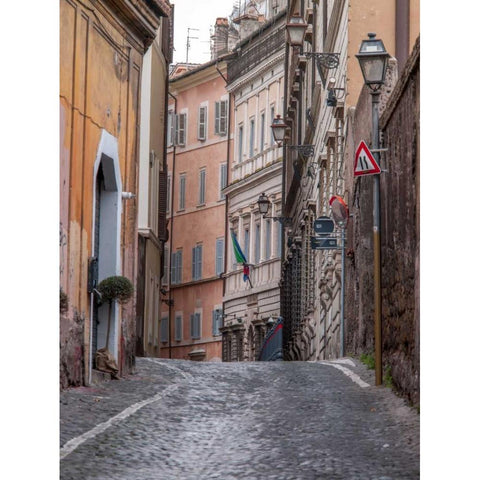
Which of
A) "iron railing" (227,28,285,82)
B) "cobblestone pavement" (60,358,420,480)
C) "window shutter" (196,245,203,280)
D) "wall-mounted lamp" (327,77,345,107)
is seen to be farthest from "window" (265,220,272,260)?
"cobblestone pavement" (60,358,420,480)

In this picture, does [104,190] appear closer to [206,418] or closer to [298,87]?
[206,418]

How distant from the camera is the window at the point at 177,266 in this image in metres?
52.9

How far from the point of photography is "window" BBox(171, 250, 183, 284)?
174ft

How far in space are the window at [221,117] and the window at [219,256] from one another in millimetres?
3857

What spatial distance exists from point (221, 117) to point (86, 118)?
36.8 m

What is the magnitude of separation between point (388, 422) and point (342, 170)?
13663 millimetres

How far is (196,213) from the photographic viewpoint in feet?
176

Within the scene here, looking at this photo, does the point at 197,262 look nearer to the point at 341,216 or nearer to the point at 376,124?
the point at 341,216

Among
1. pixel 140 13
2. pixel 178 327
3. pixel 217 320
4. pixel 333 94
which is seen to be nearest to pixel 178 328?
pixel 178 327

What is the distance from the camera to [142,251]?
36125mm

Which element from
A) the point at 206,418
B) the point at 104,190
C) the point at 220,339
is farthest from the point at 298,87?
the point at 206,418

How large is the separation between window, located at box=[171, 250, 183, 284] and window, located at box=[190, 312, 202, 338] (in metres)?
2.15

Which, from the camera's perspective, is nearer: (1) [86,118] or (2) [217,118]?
(1) [86,118]

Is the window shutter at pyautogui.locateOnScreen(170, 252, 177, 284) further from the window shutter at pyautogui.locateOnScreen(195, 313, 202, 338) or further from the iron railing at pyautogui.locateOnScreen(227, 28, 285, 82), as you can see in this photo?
the iron railing at pyautogui.locateOnScreen(227, 28, 285, 82)
